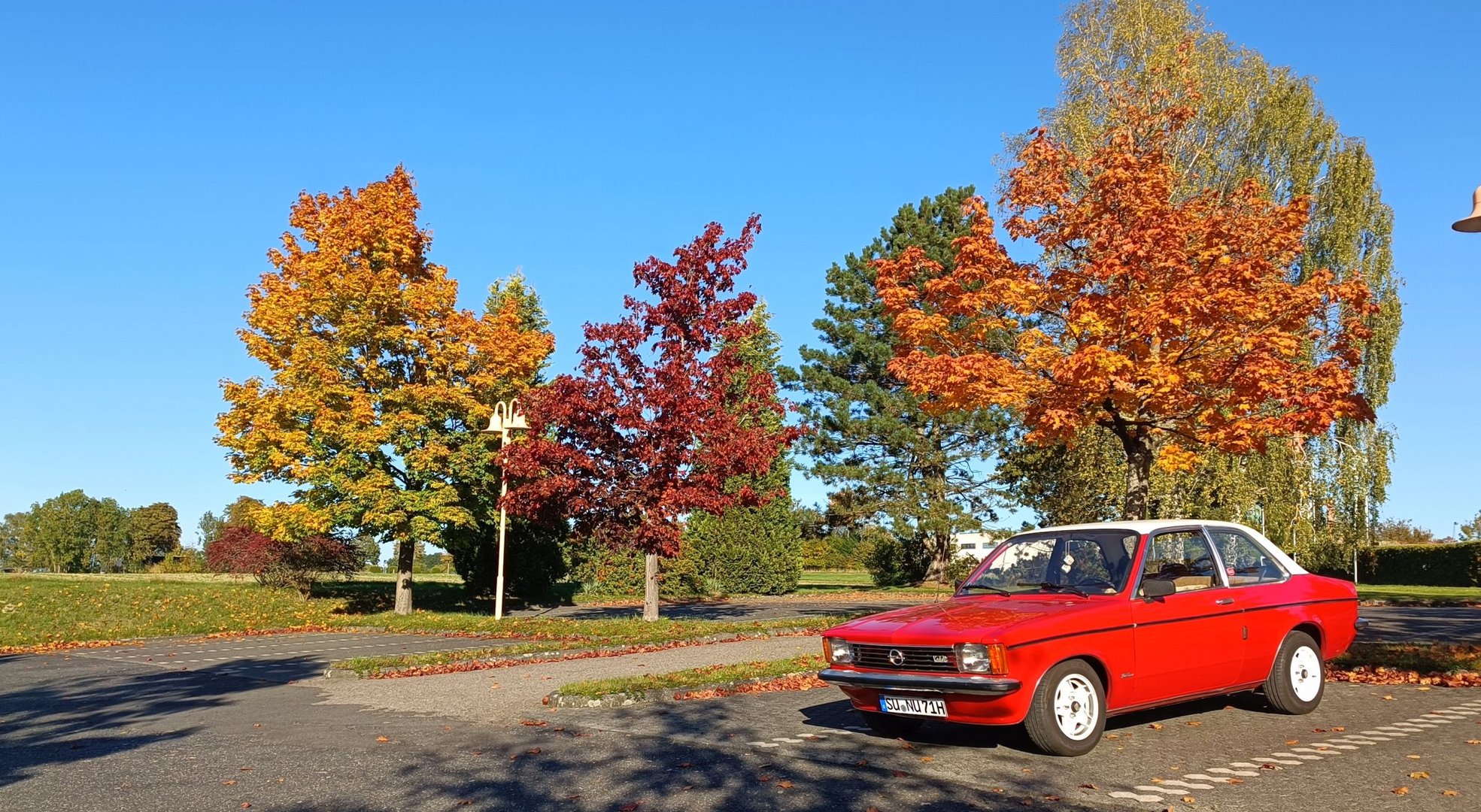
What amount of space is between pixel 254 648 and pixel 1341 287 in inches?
722

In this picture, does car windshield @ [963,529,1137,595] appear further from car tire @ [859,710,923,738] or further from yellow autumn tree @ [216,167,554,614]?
yellow autumn tree @ [216,167,554,614]

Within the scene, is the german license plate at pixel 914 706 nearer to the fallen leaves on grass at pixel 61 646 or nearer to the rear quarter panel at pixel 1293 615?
the rear quarter panel at pixel 1293 615

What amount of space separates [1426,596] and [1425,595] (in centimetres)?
82

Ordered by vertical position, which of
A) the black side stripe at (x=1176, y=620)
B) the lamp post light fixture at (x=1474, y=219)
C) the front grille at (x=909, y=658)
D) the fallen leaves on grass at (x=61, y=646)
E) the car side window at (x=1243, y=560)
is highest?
the lamp post light fixture at (x=1474, y=219)

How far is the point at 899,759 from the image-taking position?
22.5 feet

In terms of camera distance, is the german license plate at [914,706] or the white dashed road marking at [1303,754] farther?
the german license plate at [914,706]

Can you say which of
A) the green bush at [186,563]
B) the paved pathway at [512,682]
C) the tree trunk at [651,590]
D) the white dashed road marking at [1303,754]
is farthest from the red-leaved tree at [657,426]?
the green bush at [186,563]

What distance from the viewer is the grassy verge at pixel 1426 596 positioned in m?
25.0

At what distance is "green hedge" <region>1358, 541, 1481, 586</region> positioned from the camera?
36.7 meters

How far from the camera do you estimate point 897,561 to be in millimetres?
42406

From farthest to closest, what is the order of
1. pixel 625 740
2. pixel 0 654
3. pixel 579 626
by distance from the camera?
1. pixel 579 626
2. pixel 0 654
3. pixel 625 740

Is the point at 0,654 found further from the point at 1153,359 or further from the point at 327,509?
the point at 1153,359

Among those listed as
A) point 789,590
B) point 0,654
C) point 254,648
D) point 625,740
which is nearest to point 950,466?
point 789,590

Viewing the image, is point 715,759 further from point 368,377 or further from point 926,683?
point 368,377
